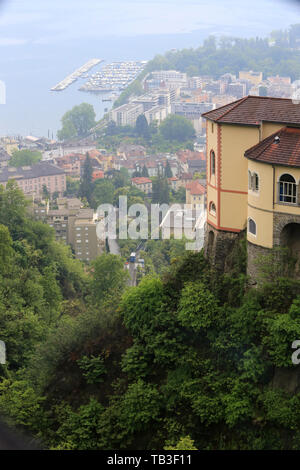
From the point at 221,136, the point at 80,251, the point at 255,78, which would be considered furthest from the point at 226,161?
the point at 255,78

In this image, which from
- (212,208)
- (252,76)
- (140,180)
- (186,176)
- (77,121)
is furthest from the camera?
(252,76)

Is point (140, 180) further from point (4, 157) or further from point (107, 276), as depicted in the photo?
point (107, 276)

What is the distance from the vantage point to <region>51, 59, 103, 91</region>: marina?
79.6 metres

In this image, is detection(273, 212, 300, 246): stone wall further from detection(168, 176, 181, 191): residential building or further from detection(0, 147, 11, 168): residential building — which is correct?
detection(0, 147, 11, 168): residential building

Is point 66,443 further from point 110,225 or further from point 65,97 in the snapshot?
point 65,97

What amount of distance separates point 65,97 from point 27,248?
189 ft

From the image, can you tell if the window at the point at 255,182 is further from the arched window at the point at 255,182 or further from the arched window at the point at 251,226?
the arched window at the point at 251,226

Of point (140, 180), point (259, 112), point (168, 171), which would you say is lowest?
point (140, 180)

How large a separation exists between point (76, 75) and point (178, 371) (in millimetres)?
77301

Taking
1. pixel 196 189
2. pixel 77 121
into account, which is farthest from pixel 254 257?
pixel 77 121

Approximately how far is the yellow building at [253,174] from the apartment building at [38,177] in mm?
41586

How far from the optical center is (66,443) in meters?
10.5

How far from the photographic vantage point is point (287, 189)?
10.3 metres

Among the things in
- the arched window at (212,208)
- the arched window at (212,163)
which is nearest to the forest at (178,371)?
the arched window at (212,208)
